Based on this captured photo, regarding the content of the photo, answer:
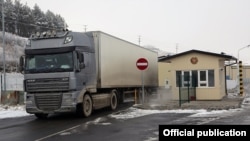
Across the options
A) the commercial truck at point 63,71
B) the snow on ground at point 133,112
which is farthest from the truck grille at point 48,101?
the snow on ground at point 133,112

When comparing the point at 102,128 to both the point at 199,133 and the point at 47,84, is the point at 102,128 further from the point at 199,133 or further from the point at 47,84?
the point at 199,133

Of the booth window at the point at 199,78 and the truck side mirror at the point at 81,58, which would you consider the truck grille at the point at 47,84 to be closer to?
the truck side mirror at the point at 81,58

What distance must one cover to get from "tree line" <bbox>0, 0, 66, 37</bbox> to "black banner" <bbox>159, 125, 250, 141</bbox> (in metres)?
100

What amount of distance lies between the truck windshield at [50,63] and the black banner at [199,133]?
10.3 meters

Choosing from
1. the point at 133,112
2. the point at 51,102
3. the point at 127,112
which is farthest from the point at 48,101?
the point at 133,112

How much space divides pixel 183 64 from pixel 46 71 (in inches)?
477

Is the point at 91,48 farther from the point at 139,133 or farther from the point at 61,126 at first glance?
the point at 139,133

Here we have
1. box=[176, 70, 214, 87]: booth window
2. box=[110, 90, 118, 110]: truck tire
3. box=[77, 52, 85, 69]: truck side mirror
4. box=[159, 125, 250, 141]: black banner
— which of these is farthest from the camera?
box=[176, 70, 214, 87]: booth window

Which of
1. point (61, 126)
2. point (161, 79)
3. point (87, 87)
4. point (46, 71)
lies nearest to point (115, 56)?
point (87, 87)

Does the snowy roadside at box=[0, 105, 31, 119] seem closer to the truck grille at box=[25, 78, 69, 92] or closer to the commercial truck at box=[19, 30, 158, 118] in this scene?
the commercial truck at box=[19, 30, 158, 118]

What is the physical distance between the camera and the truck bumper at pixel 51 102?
1808 centimetres

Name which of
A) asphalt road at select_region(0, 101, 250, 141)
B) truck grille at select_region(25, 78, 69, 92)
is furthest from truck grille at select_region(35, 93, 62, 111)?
asphalt road at select_region(0, 101, 250, 141)

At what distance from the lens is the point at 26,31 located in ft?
382

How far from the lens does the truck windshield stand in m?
18.1
